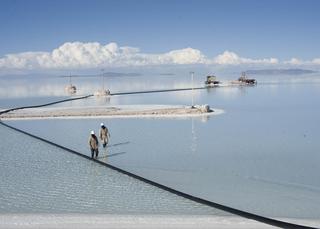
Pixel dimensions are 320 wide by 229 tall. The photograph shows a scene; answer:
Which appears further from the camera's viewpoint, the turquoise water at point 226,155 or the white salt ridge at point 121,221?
the turquoise water at point 226,155

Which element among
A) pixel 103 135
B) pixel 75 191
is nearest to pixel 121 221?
pixel 75 191

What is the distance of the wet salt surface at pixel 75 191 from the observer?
933cm

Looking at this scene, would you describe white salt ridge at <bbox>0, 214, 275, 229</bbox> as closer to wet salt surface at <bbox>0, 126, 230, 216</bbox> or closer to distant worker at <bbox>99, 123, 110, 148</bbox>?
wet salt surface at <bbox>0, 126, 230, 216</bbox>

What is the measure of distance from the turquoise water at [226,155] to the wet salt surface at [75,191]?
3.17 feet

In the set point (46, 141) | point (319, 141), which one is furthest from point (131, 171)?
point (319, 141)

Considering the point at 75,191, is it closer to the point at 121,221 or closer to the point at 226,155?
the point at 121,221

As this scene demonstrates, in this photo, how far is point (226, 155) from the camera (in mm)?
15133

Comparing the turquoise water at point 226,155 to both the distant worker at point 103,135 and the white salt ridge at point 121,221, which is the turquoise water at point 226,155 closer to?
the distant worker at point 103,135

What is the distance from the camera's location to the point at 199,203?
9648 mm

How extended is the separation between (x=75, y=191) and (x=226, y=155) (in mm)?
6329

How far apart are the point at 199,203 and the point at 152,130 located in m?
12.6

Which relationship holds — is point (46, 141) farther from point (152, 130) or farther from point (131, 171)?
point (131, 171)

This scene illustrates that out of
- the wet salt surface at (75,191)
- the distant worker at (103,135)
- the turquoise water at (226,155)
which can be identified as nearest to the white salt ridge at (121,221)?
the wet salt surface at (75,191)

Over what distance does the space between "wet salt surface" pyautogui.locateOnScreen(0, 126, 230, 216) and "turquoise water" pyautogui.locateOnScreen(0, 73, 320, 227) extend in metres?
0.97
